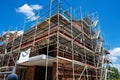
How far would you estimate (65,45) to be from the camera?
11531mm

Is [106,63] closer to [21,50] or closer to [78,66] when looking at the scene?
[78,66]

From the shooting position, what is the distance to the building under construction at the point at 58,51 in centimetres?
1073

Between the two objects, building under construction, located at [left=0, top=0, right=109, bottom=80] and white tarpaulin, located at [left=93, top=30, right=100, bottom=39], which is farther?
white tarpaulin, located at [left=93, top=30, right=100, bottom=39]

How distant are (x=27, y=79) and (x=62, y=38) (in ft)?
15.7

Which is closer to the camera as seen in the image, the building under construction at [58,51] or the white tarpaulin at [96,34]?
the building under construction at [58,51]

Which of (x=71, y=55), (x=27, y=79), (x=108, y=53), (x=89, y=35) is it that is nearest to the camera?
(x=71, y=55)

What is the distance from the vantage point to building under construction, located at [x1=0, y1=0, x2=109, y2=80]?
422 inches

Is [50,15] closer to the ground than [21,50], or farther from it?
farther from it

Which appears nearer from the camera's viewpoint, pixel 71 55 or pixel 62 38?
pixel 62 38

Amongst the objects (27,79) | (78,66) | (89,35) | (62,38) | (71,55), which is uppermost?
(89,35)

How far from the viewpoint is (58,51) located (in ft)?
35.3

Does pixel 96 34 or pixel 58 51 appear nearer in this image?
pixel 58 51

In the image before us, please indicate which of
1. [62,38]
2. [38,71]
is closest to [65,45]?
[62,38]

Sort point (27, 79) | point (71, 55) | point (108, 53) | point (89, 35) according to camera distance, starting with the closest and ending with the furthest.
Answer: point (71, 55) → point (27, 79) → point (89, 35) → point (108, 53)
